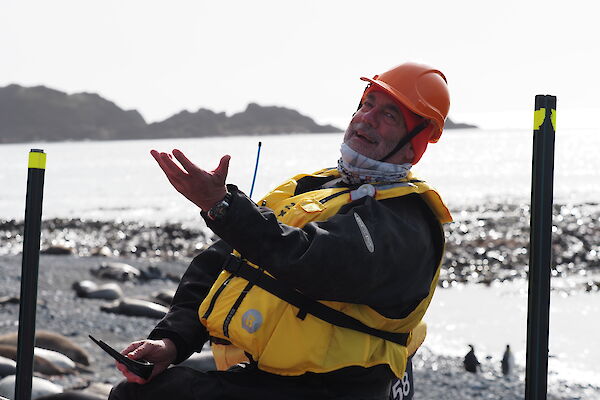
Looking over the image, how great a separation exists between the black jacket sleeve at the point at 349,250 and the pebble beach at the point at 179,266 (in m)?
6.00

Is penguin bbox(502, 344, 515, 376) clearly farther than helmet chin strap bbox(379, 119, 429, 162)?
Yes

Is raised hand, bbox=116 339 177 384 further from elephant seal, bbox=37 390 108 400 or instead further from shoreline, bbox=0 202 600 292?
shoreline, bbox=0 202 600 292

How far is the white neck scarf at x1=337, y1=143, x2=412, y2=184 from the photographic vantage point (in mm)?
3637

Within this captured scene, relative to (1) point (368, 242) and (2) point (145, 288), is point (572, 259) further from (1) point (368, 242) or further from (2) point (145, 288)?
(1) point (368, 242)

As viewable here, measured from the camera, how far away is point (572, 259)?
74.3ft

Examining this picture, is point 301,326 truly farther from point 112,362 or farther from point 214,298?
point 112,362

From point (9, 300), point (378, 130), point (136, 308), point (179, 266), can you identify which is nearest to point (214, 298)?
point (378, 130)

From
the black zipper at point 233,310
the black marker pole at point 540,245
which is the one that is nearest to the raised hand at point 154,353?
the black zipper at point 233,310

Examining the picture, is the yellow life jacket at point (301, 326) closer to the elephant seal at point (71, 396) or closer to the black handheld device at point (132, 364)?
the black handheld device at point (132, 364)

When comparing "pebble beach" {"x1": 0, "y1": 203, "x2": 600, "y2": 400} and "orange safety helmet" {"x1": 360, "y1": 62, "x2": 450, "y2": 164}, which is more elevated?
"orange safety helmet" {"x1": 360, "y1": 62, "x2": 450, "y2": 164}

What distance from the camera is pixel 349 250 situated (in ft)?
10.3

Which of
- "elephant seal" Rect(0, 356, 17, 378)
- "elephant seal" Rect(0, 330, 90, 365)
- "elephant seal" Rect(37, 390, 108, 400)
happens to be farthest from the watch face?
"elephant seal" Rect(0, 330, 90, 365)

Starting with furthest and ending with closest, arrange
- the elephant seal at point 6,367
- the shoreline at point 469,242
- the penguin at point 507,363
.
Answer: the shoreline at point 469,242
the penguin at point 507,363
the elephant seal at point 6,367

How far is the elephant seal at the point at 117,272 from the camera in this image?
1834 cm
